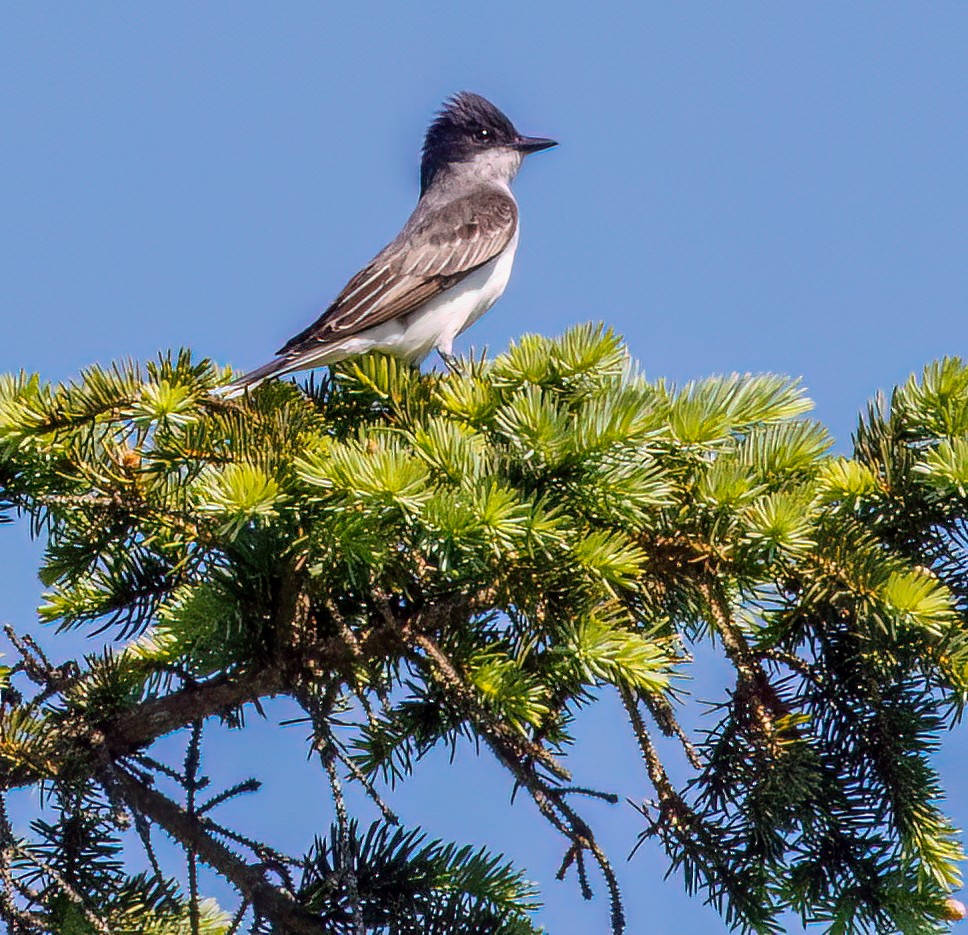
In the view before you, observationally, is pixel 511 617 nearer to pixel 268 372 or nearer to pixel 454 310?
pixel 268 372

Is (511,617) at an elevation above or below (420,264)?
below

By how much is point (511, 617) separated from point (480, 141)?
6.54 m

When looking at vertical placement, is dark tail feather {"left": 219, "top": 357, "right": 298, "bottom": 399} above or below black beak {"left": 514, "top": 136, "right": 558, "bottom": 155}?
below

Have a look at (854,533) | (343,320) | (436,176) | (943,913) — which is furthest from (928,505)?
(436,176)

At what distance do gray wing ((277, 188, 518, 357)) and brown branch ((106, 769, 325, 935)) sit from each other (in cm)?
293

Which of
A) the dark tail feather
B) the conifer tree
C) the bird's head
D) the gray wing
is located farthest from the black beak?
the conifer tree

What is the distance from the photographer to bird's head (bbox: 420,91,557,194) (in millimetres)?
8633

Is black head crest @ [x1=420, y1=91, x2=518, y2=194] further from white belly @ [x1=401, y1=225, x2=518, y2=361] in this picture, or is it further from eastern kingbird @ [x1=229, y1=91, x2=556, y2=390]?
white belly @ [x1=401, y1=225, x2=518, y2=361]

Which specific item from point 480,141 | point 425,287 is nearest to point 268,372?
point 425,287

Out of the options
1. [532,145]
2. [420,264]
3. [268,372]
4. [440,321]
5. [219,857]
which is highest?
[532,145]

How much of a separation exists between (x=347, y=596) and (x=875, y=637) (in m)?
1.24

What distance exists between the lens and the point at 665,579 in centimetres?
281

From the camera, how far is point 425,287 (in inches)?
253

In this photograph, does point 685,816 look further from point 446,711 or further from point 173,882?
point 173,882
